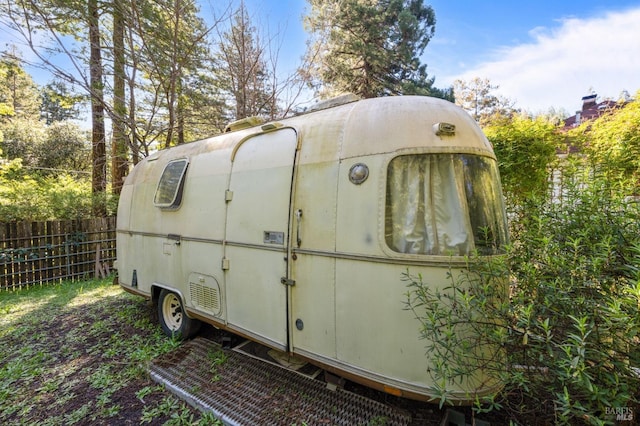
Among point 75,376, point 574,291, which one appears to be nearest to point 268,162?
point 574,291

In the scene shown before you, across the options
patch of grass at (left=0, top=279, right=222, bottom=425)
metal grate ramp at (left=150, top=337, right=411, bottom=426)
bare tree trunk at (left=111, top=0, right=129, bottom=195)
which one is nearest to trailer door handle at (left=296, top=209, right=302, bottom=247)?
metal grate ramp at (left=150, top=337, right=411, bottom=426)

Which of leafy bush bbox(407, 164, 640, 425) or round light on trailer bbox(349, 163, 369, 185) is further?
round light on trailer bbox(349, 163, 369, 185)

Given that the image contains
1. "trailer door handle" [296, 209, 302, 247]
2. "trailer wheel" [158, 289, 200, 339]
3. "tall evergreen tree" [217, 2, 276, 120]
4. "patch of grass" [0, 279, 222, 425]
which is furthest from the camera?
"tall evergreen tree" [217, 2, 276, 120]

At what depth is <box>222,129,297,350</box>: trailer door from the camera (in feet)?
9.50

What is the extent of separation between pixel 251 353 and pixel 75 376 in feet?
6.77

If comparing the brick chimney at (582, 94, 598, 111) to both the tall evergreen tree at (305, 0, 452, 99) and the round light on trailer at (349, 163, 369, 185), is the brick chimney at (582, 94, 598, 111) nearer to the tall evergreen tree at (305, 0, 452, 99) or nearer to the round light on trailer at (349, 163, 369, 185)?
the tall evergreen tree at (305, 0, 452, 99)

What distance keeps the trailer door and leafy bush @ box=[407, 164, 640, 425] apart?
4.49 ft

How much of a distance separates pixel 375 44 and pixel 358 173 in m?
12.8

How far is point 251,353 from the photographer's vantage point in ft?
11.9

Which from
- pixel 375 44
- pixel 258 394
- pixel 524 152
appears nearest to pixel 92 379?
pixel 258 394

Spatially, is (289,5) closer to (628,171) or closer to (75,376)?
(628,171)

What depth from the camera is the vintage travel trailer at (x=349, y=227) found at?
2.25 m

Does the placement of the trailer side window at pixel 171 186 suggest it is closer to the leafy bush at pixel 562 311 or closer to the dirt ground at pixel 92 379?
the dirt ground at pixel 92 379

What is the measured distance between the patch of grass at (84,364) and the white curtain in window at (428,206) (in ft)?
8.10
